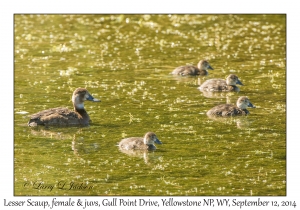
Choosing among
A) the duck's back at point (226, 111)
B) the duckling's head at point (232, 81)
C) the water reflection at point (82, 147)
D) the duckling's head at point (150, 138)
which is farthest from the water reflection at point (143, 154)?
the duckling's head at point (232, 81)

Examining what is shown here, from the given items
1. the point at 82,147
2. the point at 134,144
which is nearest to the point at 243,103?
the point at 134,144

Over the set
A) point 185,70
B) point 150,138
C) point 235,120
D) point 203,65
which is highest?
point 203,65

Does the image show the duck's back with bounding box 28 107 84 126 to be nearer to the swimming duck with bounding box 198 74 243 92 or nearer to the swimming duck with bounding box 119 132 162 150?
the swimming duck with bounding box 119 132 162 150

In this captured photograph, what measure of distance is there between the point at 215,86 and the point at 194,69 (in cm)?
222

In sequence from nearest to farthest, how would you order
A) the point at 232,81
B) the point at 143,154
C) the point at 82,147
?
the point at 143,154 < the point at 82,147 < the point at 232,81

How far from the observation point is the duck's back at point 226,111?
16.5m

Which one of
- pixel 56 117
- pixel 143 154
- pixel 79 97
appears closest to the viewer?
pixel 143 154

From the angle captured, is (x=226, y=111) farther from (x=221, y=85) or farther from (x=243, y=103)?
(x=221, y=85)

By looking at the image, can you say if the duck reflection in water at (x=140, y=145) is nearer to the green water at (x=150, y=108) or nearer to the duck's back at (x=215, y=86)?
the green water at (x=150, y=108)

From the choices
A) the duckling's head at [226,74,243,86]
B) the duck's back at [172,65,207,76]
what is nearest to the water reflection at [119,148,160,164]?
the duckling's head at [226,74,243,86]

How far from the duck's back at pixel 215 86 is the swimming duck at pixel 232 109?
2461mm

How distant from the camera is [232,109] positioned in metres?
16.7
